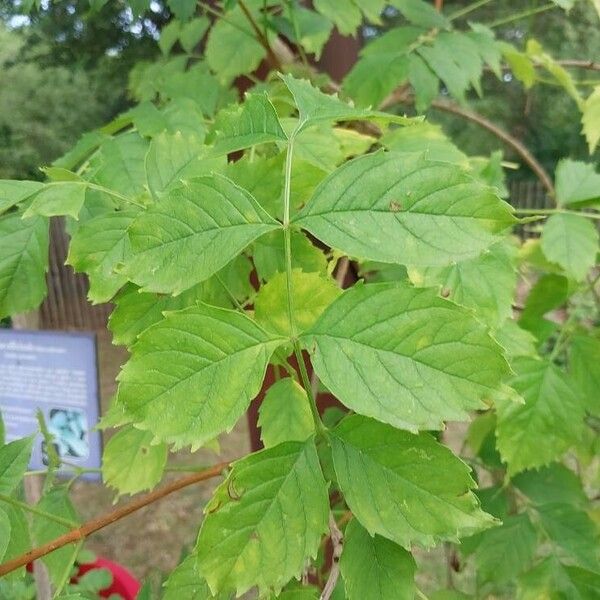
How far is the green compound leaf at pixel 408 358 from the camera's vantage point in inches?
12.4

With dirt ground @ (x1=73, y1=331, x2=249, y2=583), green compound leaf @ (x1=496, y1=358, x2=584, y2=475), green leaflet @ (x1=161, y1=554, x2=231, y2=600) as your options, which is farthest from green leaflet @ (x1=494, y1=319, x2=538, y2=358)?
dirt ground @ (x1=73, y1=331, x2=249, y2=583)

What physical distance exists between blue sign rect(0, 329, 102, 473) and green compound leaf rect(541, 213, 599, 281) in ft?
2.15

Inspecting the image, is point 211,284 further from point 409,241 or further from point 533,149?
point 533,149

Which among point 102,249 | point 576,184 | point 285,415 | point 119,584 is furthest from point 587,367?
point 119,584

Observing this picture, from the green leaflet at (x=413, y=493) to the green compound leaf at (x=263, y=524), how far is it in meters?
0.02

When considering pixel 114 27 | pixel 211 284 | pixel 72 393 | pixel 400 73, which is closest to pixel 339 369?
pixel 211 284

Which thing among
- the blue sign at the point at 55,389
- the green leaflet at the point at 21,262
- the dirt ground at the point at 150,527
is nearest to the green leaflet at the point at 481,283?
the green leaflet at the point at 21,262

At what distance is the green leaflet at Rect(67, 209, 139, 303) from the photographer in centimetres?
47

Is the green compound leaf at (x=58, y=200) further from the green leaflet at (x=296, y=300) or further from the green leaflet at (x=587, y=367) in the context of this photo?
the green leaflet at (x=587, y=367)

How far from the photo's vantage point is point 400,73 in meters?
0.83

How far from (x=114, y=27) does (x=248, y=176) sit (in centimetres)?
289

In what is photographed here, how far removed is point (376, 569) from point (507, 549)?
1.42 ft

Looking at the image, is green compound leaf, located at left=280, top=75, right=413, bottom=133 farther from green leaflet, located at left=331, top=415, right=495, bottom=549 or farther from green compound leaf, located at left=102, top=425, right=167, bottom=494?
green compound leaf, located at left=102, top=425, right=167, bottom=494

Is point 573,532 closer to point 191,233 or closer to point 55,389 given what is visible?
point 191,233
